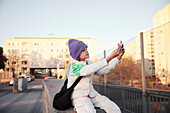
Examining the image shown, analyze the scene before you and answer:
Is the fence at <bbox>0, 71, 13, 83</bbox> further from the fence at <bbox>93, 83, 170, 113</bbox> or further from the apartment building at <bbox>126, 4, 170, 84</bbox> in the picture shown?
the apartment building at <bbox>126, 4, 170, 84</bbox>

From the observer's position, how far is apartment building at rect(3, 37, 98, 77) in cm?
6112

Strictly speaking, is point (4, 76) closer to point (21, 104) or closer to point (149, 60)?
point (21, 104)

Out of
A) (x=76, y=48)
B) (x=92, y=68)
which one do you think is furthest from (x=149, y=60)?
(x=92, y=68)

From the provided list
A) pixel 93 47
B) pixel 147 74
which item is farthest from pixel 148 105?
pixel 93 47

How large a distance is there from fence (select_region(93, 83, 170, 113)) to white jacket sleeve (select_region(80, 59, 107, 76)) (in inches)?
85.4

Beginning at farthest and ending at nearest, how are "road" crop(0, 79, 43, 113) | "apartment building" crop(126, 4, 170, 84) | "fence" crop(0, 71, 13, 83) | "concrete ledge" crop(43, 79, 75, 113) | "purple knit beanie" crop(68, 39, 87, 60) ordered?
"fence" crop(0, 71, 13, 83) < "road" crop(0, 79, 43, 113) < "apartment building" crop(126, 4, 170, 84) < "purple knit beanie" crop(68, 39, 87, 60) < "concrete ledge" crop(43, 79, 75, 113)

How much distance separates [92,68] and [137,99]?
320 centimetres

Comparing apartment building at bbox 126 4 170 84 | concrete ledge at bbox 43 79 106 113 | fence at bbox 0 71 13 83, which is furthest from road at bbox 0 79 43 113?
fence at bbox 0 71 13 83

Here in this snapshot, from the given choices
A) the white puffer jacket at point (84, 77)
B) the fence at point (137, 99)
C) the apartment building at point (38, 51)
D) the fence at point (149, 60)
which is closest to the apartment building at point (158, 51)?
the fence at point (149, 60)

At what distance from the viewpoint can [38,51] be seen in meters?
61.6

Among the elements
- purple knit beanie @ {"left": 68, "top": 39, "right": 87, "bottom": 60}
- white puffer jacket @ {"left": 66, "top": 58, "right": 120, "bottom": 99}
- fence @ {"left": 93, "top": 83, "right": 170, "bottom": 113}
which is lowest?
fence @ {"left": 93, "top": 83, "right": 170, "bottom": 113}

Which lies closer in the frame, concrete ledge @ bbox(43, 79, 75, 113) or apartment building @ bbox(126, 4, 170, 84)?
concrete ledge @ bbox(43, 79, 75, 113)

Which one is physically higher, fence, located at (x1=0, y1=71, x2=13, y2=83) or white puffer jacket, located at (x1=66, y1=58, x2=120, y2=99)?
white puffer jacket, located at (x1=66, y1=58, x2=120, y2=99)

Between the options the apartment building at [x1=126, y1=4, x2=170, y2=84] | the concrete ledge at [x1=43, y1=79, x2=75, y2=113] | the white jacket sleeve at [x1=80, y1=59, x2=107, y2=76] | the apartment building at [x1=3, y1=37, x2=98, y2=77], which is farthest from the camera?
the apartment building at [x1=3, y1=37, x2=98, y2=77]
